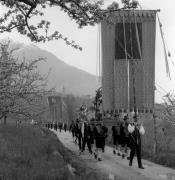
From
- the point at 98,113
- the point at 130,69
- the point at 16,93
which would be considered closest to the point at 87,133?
the point at 98,113

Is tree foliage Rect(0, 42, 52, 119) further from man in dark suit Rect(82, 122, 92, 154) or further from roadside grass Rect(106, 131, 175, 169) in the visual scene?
man in dark suit Rect(82, 122, 92, 154)

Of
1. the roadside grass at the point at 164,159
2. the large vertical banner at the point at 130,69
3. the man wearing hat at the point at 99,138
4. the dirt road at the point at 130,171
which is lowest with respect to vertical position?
the dirt road at the point at 130,171

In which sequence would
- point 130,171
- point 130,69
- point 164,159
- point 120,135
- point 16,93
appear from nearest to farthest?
point 16,93, point 130,171, point 164,159, point 120,135, point 130,69

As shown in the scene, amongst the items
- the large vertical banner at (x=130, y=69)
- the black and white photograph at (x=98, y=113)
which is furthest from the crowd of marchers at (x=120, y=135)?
the large vertical banner at (x=130, y=69)

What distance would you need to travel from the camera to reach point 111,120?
34156 millimetres

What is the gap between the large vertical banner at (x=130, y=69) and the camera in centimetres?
3903

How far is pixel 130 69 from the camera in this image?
39.5 m

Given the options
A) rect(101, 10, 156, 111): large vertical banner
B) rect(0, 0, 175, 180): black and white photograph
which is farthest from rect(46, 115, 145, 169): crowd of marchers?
rect(101, 10, 156, 111): large vertical banner

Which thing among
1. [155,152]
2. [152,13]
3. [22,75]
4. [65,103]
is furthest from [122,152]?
[65,103]

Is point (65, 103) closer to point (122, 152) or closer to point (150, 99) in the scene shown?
point (150, 99)

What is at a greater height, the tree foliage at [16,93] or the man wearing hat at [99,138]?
the tree foliage at [16,93]

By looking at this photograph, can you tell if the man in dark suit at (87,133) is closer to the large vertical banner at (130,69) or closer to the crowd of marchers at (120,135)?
the crowd of marchers at (120,135)

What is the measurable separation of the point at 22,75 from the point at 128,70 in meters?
27.1

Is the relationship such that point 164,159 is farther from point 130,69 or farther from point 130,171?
point 130,69
